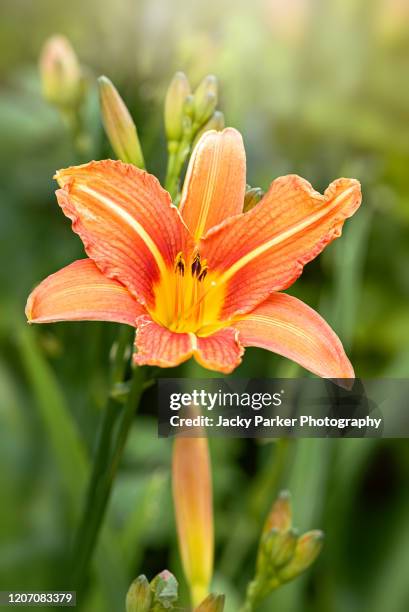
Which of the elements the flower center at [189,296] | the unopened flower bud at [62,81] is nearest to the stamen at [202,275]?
the flower center at [189,296]

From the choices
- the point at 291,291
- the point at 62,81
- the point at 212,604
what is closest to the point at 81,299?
the point at 212,604

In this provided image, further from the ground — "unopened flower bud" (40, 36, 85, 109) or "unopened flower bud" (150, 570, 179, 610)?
"unopened flower bud" (40, 36, 85, 109)

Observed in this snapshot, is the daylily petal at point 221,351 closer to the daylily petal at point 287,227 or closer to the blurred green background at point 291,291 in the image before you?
the daylily petal at point 287,227

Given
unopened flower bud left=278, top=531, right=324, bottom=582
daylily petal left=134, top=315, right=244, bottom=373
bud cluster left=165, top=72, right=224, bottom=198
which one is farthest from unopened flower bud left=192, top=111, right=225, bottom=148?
unopened flower bud left=278, top=531, right=324, bottom=582

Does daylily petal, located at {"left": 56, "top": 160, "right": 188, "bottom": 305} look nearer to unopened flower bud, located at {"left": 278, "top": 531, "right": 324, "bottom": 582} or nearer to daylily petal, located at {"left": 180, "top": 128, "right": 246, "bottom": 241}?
daylily petal, located at {"left": 180, "top": 128, "right": 246, "bottom": 241}

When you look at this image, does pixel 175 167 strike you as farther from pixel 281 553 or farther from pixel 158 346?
pixel 281 553

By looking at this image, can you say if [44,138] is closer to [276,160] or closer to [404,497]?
[276,160]

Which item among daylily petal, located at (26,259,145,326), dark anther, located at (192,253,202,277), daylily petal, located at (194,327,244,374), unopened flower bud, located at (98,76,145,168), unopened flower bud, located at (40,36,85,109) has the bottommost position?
daylily petal, located at (194,327,244,374)

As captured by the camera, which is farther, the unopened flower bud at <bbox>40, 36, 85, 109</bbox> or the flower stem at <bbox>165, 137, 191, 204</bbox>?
the unopened flower bud at <bbox>40, 36, 85, 109</bbox>
